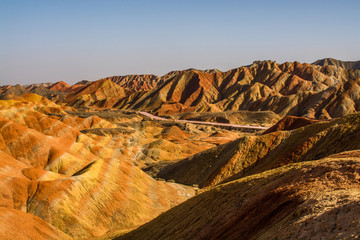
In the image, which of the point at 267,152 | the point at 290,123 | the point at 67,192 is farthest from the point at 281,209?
the point at 290,123

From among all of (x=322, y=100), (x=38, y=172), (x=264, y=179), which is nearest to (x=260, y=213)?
(x=264, y=179)

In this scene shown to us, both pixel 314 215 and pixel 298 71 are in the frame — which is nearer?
pixel 314 215

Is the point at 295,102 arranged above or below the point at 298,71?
below

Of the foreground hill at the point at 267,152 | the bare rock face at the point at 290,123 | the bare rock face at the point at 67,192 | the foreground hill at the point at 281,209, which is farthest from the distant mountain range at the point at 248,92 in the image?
the foreground hill at the point at 281,209

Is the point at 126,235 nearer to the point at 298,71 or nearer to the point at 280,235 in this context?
the point at 280,235

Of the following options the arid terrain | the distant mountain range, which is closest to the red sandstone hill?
the distant mountain range

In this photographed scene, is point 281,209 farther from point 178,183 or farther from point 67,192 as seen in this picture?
point 178,183

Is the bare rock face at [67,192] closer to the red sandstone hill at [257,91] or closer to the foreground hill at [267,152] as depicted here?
the foreground hill at [267,152]

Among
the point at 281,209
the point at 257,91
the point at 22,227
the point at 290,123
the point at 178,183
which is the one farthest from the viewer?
the point at 257,91
